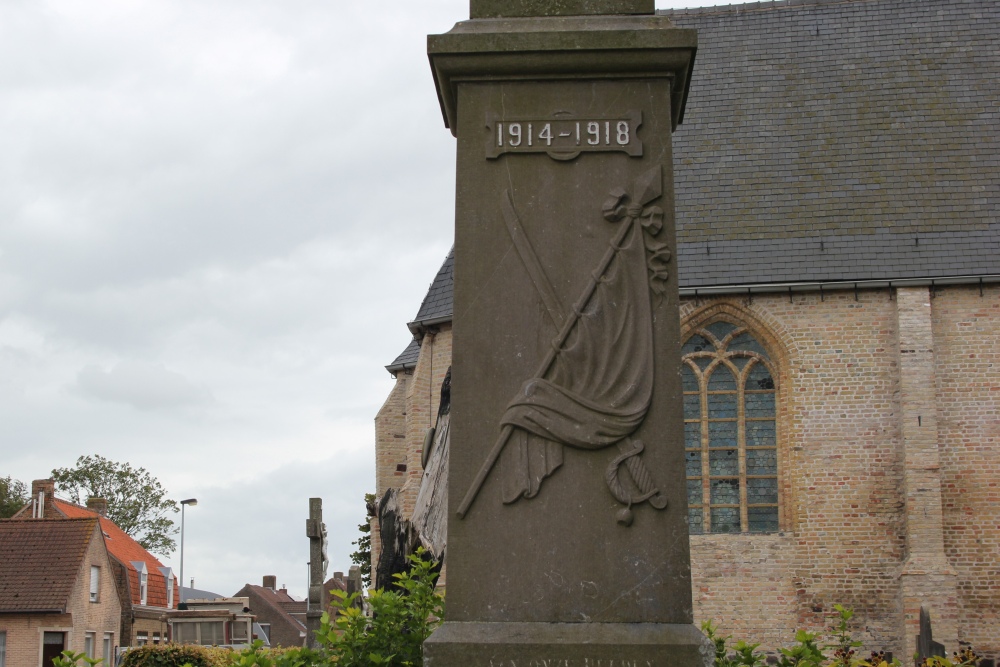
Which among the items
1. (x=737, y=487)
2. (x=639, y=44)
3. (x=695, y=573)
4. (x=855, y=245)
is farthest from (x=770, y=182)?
(x=639, y=44)

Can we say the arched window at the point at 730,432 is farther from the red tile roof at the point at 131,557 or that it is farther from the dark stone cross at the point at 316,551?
the red tile roof at the point at 131,557

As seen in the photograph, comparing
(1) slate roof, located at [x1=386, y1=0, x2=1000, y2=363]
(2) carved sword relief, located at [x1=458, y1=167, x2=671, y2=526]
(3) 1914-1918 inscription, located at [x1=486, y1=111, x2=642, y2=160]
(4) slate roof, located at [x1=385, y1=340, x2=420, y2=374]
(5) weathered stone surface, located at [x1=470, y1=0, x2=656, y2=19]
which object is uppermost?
(1) slate roof, located at [x1=386, y1=0, x2=1000, y2=363]

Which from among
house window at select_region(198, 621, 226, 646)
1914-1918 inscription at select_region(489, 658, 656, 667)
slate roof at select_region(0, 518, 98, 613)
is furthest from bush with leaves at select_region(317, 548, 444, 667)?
house window at select_region(198, 621, 226, 646)

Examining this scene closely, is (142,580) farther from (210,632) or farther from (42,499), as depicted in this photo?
(210,632)

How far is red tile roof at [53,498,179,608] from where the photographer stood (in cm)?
3784

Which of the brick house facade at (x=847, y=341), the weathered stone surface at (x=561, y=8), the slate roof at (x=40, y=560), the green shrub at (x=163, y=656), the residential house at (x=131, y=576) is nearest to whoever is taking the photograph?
the weathered stone surface at (x=561, y=8)

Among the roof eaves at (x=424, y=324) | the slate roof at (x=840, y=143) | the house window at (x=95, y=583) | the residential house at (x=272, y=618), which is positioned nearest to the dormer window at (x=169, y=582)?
the house window at (x=95, y=583)

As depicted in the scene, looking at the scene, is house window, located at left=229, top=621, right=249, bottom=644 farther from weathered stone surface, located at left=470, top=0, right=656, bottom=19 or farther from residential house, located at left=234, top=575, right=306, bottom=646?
weathered stone surface, located at left=470, top=0, right=656, bottom=19

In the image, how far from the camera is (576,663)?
159 inches

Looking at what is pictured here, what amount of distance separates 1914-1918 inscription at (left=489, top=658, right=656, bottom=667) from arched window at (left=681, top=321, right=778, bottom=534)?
54.8 feet

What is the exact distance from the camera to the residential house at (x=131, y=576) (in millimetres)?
35250

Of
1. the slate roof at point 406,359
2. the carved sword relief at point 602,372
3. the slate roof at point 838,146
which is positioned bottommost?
the carved sword relief at point 602,372

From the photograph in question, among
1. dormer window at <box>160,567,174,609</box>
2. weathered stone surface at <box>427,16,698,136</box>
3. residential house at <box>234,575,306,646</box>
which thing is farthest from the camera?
residential house at <box>234,575,306,646</box>

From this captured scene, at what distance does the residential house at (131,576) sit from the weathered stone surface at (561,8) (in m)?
32.1
